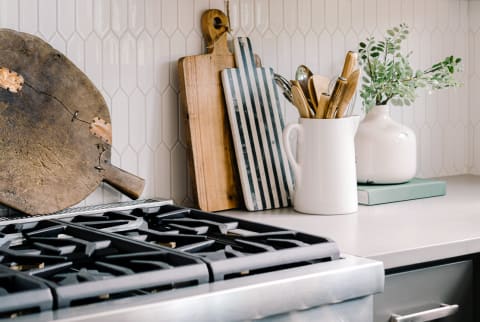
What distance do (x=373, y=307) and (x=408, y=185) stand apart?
0.66 m

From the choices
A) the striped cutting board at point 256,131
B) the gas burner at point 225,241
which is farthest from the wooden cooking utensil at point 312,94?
the gas burner at point 225,241

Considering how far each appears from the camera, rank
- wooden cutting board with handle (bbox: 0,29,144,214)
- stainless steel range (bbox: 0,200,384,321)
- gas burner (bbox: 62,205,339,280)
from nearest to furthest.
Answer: stainless steel range (bbox: 0,200,384,321) < gas burner (bbox: 62,205,339,280) < wooden cutting board with handle (bbox: 0,29,144,214)

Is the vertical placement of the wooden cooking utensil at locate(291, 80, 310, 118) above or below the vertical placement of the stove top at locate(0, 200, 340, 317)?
above

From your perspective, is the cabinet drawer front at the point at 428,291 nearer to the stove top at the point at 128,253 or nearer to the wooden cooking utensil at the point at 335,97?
the stove top at the point at 128,253

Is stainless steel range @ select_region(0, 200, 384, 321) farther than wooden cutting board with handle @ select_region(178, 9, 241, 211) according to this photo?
No

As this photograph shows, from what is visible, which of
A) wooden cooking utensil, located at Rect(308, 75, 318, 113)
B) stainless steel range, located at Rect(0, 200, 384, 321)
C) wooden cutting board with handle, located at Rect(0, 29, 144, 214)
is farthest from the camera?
wooden cooking utensil, located at Rect(308, 75, 318, 113)

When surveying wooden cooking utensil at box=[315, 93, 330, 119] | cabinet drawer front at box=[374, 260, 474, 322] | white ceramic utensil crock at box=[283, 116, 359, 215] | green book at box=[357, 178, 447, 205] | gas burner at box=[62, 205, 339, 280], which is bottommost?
cabinet drawer front at box=[374, 260, 474, 322]

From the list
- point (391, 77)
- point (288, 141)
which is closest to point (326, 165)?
point (288, 141)

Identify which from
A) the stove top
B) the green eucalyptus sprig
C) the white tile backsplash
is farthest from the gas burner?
the green eucalyptus sprig

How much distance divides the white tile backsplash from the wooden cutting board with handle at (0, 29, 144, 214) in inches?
1.9

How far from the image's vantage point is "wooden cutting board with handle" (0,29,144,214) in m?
1.60

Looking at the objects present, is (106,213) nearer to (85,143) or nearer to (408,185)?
(85,143)

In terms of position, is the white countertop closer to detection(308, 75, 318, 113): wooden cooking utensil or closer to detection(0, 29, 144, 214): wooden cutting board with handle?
detection(308, 75, 318, 113): wooden cooking utensil

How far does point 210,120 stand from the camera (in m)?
1.86
